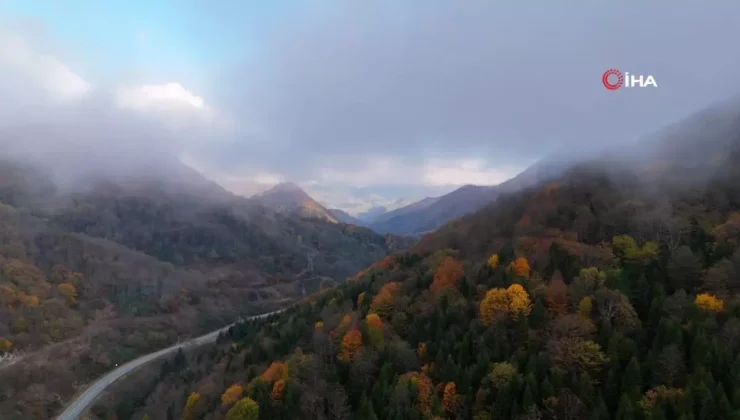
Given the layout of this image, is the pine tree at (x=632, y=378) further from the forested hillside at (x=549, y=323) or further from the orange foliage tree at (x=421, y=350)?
the orange foliage tree at (x=421, y=350)

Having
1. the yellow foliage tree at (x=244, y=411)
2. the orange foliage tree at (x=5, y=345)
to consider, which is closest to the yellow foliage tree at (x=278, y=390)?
the yellow foliage tree at (x=244, y=411)

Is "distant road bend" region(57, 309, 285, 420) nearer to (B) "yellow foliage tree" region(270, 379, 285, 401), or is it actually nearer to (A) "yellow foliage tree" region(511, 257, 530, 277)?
(B) "yellow foliage tree" region(270, 379, 285, 401)

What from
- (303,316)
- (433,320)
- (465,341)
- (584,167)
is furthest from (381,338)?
(584,167)

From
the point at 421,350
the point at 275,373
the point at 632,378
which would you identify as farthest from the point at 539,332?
the point at 275,373

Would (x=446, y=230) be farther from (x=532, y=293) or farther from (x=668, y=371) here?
(x=668, y=371)

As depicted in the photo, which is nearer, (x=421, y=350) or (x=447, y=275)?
(x=421, y=350)

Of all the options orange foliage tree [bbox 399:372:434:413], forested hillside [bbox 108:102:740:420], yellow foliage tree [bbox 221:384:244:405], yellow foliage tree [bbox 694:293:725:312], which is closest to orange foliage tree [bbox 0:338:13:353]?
forested hillside [bbox 108:102:740:420]

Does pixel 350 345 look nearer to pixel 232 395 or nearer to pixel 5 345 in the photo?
pixel 232 395
